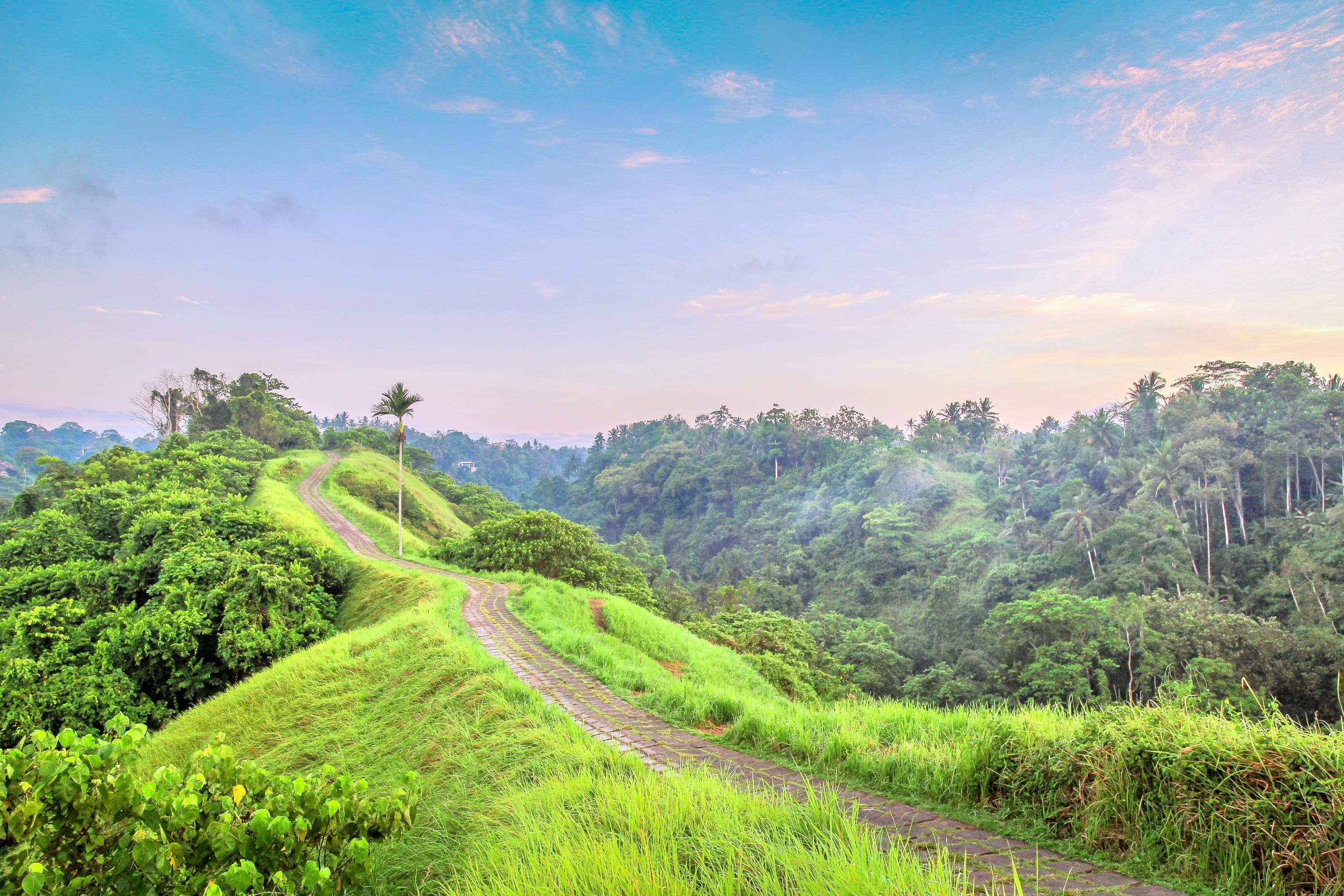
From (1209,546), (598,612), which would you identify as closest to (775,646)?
(598,612)

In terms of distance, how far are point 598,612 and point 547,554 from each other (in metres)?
8.04

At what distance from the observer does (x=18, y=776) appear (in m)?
2.34

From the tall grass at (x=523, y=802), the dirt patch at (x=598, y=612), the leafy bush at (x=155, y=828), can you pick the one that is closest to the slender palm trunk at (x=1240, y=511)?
the dirt patch at (x=598, y=612)

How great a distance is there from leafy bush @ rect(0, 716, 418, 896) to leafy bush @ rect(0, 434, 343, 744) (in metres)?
11.1

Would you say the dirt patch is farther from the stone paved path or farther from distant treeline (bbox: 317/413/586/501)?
distant treeline (bbox: 317/413/586/501)

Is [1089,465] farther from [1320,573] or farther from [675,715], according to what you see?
[675,715]

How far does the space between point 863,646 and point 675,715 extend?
25.5 m

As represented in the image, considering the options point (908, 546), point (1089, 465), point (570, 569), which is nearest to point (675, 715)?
point (570, 569)

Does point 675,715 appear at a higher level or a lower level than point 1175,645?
higher

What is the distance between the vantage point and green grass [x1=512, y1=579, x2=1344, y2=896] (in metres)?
2.72

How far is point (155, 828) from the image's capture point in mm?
2475

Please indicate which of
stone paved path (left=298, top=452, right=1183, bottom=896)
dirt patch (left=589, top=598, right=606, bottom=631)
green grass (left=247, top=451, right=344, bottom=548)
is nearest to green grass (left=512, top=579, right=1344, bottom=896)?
stone paved path (left=298, top=452, right=1183, bottom=896)

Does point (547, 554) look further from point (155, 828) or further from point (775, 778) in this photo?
point (155, 828)

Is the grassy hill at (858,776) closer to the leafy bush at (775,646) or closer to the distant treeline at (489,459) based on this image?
the leafy bush at (775,646)
